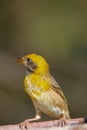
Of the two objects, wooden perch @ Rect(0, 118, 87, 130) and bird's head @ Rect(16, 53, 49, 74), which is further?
bird's head @ Rect(16, 53, 49, 74)

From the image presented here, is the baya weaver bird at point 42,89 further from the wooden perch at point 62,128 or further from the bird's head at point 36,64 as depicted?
the wooden perch at point 62,128

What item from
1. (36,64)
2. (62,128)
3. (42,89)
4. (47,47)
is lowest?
(62,128)

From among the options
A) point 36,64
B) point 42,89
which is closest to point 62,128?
point 42,89

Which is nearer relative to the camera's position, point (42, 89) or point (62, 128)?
point (62, 128)

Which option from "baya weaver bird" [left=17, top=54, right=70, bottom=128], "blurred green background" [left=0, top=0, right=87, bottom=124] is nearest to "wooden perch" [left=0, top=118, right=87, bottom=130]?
"baya weaver bird" [left=17, top=54, right=70, bottom=128]

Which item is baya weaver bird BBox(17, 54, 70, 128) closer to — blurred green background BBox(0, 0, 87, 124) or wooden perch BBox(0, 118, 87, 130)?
wooden perch BBox(0, 118, 87, 130)

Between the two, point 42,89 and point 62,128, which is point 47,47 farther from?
point 62,128
